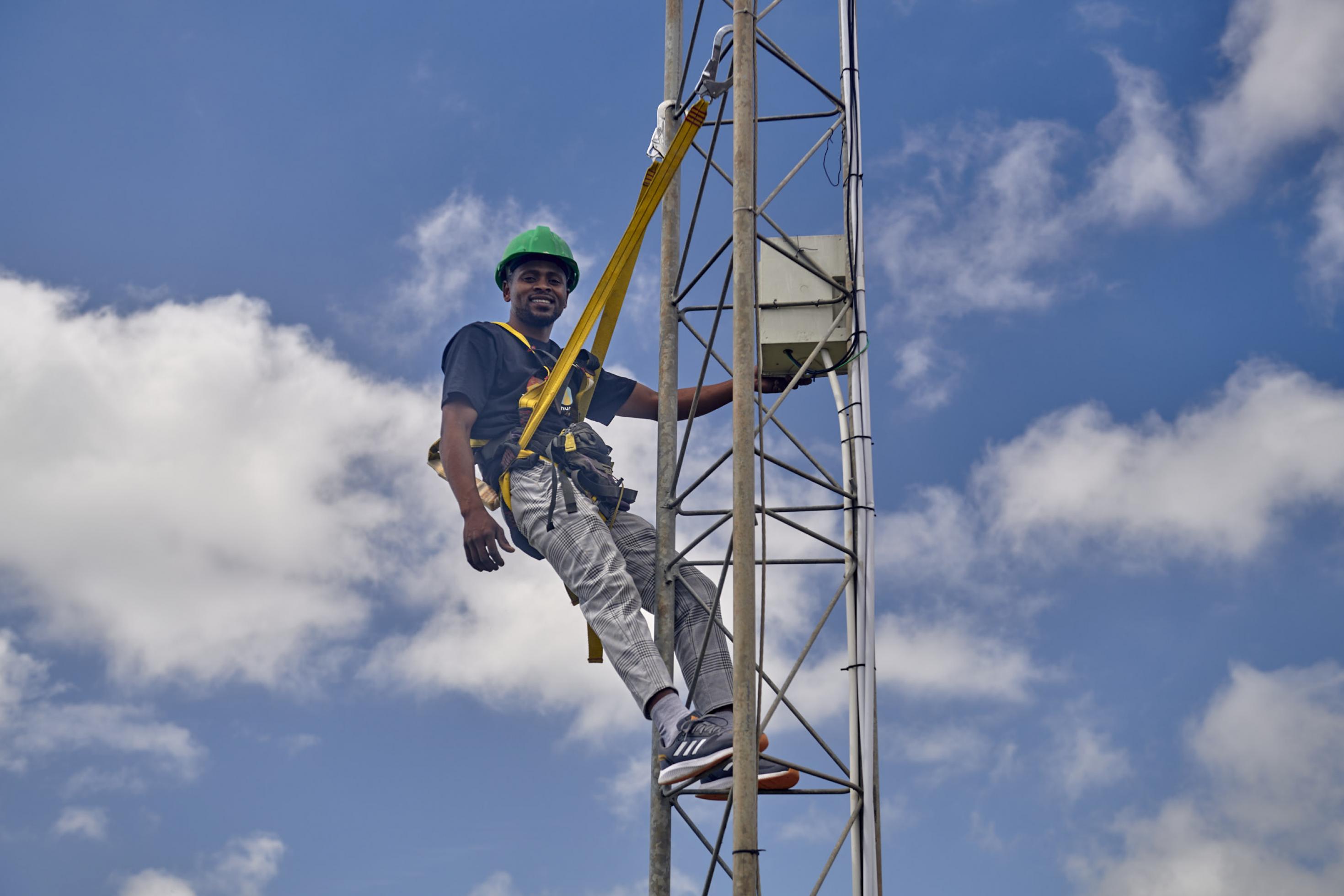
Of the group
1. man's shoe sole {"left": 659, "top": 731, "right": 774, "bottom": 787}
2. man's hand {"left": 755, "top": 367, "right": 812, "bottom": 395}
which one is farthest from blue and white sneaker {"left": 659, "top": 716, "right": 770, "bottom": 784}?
man's hand {"left": 755, "top": 367, "right": 812, "bottom": 395}

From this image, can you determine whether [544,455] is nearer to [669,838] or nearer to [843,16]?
[669,838]

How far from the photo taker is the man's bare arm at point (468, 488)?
8.81 meters

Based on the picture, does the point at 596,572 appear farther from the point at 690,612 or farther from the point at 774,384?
the point at 774,384

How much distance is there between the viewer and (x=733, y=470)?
7.88 meters

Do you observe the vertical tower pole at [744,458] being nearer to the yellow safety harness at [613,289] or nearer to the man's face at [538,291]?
the yellow safety harness at [613,289]

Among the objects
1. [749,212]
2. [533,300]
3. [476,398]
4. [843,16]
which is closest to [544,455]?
[476,398]

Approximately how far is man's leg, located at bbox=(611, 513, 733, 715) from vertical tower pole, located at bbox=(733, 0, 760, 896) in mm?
871

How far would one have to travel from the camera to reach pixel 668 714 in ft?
27.3

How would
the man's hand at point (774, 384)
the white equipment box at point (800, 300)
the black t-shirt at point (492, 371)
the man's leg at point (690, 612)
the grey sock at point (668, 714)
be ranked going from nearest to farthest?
the grey sock at point (668, 714)
the man's leg at point (690, 612)
the black t-shirt at point (492, 371)
the white equipment box at point (800, 300)
the man's hand at point (774, 384)

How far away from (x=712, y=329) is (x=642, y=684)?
2.56 metres

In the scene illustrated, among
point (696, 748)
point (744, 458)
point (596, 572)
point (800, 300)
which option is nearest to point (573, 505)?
point (596, 572)

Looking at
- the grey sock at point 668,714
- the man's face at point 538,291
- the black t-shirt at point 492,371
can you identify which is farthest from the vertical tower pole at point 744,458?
the man's face at point 538,291

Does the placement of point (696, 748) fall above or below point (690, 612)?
below

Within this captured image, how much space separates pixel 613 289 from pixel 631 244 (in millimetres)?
347
